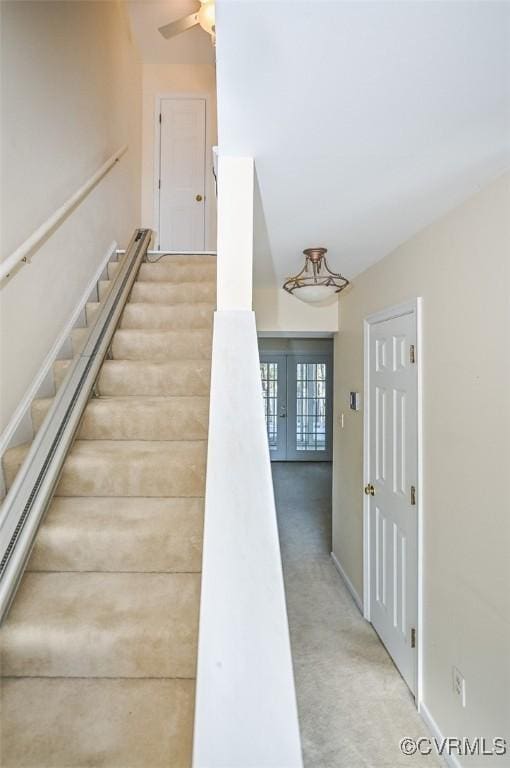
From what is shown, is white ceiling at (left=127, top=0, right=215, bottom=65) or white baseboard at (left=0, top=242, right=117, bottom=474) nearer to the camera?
white baseboard at (left=0, top=242, right=117, bottom=474)

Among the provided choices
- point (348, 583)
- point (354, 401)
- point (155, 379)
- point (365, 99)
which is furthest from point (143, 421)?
point (348, 583)

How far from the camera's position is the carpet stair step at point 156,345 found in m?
2.46

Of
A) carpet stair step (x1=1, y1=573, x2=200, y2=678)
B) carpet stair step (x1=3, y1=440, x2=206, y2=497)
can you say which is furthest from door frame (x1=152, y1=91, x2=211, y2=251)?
carpet stair step (x1=1, y1=573, x2=200, y2=678)

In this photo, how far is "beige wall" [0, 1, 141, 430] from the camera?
1.81 m

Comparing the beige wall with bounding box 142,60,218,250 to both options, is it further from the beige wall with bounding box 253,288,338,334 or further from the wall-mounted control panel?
the wall-mounted control panel

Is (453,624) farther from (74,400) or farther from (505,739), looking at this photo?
(74,400)

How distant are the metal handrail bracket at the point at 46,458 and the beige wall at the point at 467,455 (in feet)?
5.63

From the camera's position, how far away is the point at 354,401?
3131 millimetres

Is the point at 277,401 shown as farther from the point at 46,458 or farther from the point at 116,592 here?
the point at 116,592

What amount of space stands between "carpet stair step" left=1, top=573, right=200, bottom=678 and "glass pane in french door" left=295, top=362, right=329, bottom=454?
6.32 metres

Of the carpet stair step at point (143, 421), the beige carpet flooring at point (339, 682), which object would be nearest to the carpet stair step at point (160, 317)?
the carpet stair step at point (143, 421)

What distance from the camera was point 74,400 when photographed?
1977 millimetres

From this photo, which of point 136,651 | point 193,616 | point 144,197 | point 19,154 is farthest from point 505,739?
point 144,197

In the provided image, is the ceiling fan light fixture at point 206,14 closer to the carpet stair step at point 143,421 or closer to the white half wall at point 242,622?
the carpet stair step at point 143,421
